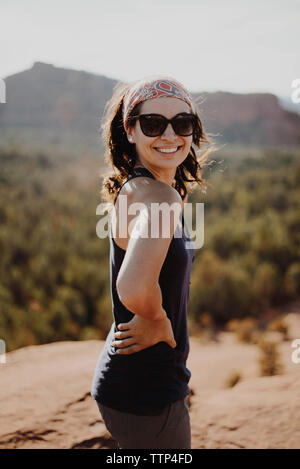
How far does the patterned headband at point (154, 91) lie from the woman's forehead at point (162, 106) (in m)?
0.01

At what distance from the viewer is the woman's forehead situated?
4.06 ft

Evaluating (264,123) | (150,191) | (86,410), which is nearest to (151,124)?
(150,191)

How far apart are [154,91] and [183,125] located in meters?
0.14

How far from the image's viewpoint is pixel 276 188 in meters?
18.2

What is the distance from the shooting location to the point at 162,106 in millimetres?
1240

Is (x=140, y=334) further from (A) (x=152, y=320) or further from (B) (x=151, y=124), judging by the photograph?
(B) (x=151, y=124)

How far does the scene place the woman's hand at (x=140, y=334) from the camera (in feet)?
3.71

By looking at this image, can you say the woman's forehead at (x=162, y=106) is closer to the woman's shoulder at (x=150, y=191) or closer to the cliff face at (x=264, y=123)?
the woman's shoulder at (x=150, y=191)

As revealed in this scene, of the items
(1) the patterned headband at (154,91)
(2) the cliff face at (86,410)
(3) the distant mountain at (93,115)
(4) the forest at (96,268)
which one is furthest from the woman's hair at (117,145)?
(3) the distant mountain at (93,115)

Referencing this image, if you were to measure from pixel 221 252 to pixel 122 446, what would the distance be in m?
10.3

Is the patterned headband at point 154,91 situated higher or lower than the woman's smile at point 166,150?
higher

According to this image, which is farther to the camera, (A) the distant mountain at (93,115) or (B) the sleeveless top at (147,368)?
(A) the distant mountain at (93,115)

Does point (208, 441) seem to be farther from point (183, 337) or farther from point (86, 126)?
point (86, 126)

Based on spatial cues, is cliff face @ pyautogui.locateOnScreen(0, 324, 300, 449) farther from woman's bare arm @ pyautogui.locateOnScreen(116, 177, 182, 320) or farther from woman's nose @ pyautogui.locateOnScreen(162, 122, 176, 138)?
woman's nose @ pyautogui.locateOnScreen(162, 122, 176, 138)
